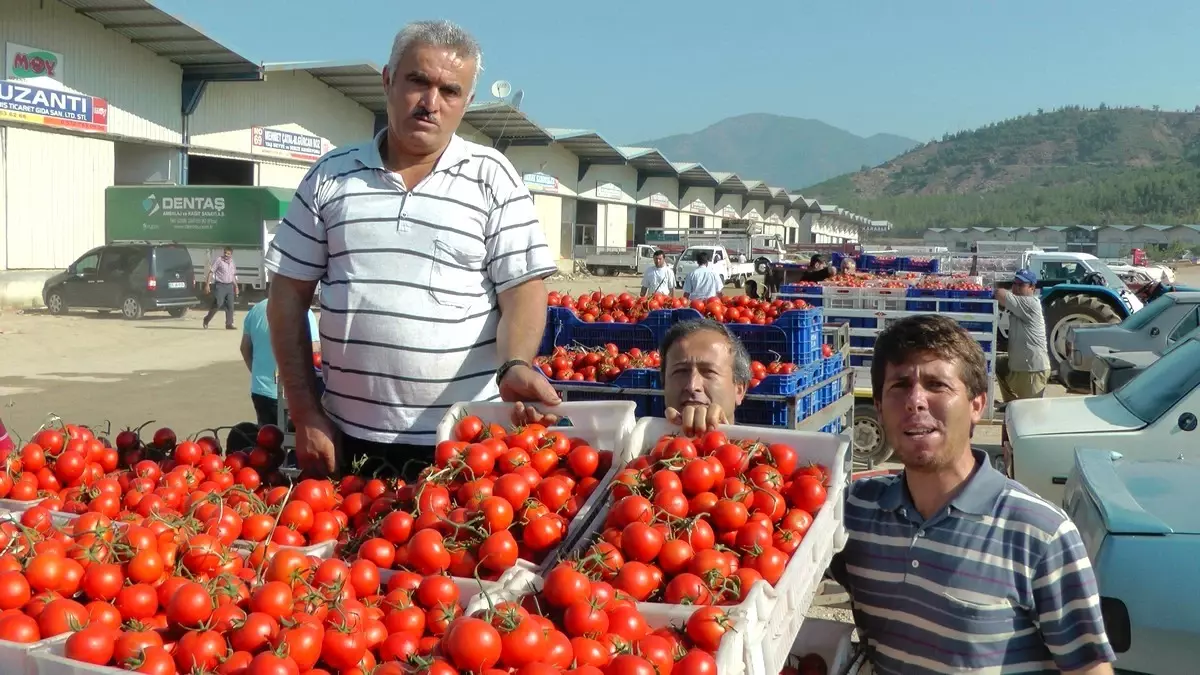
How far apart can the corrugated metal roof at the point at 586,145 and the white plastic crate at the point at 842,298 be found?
3418cm

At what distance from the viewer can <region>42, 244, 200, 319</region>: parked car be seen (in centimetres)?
2091

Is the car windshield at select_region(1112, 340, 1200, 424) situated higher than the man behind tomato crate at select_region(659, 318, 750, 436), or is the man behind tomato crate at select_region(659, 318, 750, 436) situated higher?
the man behind tomato crate at select_region(659, 318, 750, 436)

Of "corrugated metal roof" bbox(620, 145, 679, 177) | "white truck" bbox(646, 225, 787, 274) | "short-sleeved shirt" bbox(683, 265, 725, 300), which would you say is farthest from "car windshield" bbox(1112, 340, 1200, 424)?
"corrugated metal roof" bbox(620, 145, 679, 177)

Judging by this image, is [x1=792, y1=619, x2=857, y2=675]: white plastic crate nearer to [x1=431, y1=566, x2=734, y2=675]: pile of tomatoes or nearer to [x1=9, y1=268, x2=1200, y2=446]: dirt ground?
[x1=431, y1=566, x2=734, y2=675]: pile of tomatoes

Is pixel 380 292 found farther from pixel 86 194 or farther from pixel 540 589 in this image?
pixel 86 194

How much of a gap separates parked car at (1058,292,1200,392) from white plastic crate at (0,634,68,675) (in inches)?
466

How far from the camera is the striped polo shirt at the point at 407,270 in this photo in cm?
317

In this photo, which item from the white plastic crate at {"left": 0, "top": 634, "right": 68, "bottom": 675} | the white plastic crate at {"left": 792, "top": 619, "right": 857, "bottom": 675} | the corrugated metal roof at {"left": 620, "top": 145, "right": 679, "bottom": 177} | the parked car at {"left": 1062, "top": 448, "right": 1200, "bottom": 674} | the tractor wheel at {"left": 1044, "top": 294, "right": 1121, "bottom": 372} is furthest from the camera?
the corrugated metal roof at {"left": 620, "top": 145, "right": 679, "bottom": 177}

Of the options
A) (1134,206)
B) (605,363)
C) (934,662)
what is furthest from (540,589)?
(1134,206)

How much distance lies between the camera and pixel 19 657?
195cm

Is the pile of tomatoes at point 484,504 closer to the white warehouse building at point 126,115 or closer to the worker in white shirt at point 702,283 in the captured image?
the worker in white shirt at point 702,283

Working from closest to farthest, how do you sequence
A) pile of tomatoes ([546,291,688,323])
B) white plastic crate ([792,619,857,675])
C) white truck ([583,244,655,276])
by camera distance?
1. white plastic crate ([792,619,857,675])
2. pile of tomatoes ([546,291,688,323])
3. white truck ([583,244,655,276])

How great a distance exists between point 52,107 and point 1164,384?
2381 centimetres

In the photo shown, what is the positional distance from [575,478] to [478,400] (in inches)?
22.4
